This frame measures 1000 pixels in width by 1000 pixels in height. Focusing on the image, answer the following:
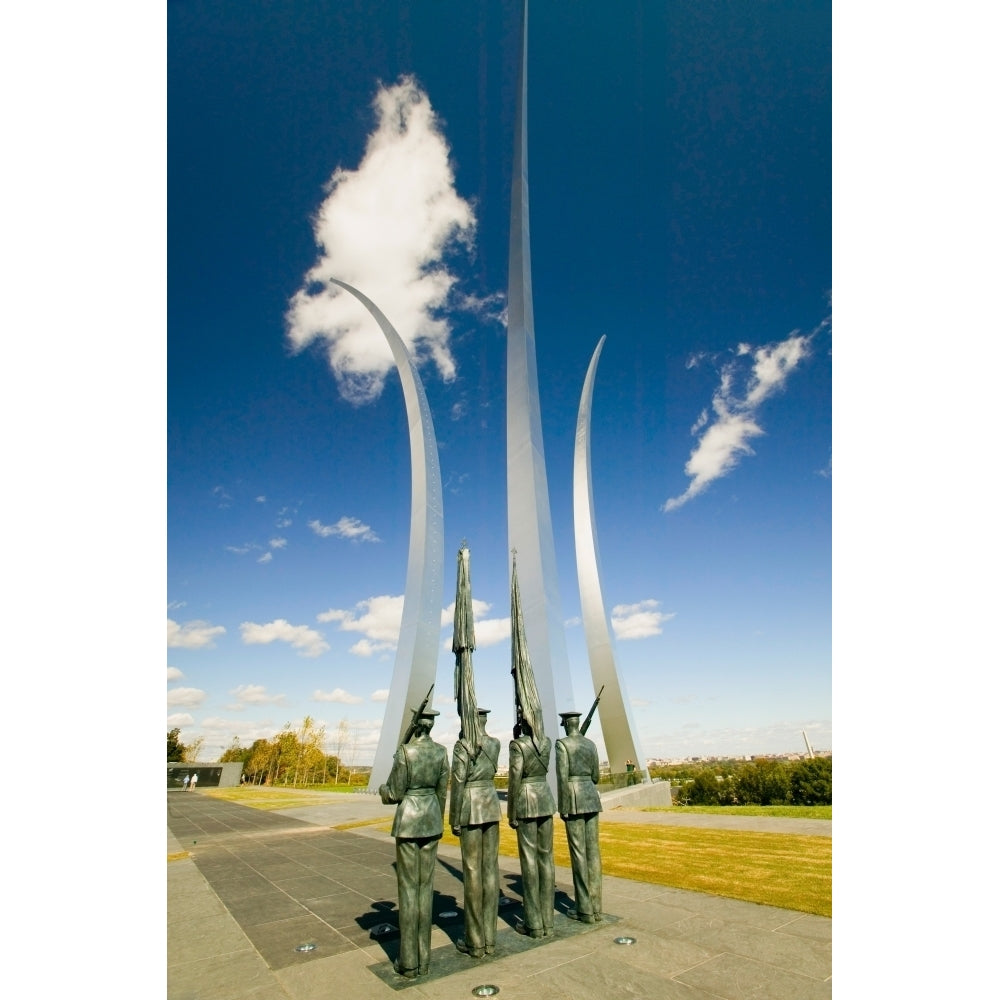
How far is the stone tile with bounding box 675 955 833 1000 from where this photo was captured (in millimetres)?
4238

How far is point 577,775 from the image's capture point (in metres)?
6.28

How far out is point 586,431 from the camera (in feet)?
70.5

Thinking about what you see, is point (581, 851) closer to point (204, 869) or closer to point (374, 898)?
point (374, 898)

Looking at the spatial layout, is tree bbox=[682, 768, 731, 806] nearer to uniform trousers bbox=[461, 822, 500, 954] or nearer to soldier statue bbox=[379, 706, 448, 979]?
uniform trousers bbox=[461, 822, 500, 954]

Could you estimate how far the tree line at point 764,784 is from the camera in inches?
584

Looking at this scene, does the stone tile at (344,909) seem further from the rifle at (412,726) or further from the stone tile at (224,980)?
the rifle at (412,726)

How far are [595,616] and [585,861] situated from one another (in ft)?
45.2

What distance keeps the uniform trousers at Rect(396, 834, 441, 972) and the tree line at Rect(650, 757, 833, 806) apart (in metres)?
12.9

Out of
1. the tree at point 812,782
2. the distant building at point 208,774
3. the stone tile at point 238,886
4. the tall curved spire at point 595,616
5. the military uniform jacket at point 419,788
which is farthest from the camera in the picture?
the distant building at point 208,774

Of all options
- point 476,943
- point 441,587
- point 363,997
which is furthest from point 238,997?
point 441,587

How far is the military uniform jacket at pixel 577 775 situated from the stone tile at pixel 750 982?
1.64m

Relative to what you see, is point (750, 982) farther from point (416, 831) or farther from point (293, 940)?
point (293, 940)

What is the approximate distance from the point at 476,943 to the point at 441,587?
601 inches

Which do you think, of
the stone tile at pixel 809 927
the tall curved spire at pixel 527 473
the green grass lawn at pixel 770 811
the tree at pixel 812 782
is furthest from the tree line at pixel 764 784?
the stone tile at pixel 809 927
